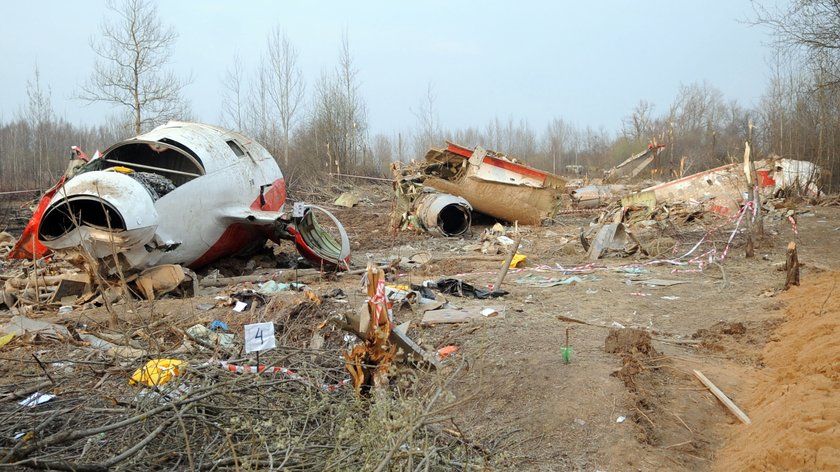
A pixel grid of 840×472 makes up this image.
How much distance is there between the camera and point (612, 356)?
5.95m

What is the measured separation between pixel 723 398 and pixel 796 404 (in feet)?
2.04

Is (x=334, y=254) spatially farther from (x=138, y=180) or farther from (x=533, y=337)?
(x=533, y=337)

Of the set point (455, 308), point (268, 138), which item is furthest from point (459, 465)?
point (268, 138)

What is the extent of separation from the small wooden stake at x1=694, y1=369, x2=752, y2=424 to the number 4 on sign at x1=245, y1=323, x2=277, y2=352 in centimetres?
357

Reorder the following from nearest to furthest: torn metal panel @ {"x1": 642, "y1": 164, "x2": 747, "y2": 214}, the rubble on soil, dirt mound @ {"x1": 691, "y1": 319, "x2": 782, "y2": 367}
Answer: the rubble on soil → dirt mound @ {"x1": 691, "y1": 319, "x2": 782, "y2": 367} → torn metal panel @ {"x1": 642, "y1": 164, "x2": 747, "y2": 214}

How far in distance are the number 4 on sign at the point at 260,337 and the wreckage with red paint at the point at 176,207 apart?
3.15m

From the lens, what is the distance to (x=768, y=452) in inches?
155

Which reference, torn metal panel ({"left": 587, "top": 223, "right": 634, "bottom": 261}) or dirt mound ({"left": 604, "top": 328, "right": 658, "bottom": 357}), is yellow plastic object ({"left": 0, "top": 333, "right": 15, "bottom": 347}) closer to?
dirt mound ({"left": 604, "top": 328, "right": 658, "bottom": 357})

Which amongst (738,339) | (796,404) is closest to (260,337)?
(796,404)

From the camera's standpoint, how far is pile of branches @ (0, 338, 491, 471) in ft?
9.93

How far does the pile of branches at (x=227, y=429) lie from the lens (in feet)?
9.93

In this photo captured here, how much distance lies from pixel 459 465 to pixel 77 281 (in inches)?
287

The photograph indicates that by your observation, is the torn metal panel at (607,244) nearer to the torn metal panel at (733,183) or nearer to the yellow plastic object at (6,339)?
the torn metal panel at (733,183)

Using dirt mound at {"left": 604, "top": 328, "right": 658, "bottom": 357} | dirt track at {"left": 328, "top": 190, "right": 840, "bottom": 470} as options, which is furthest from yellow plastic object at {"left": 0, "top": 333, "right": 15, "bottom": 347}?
dirt mound at {"left": 604, "top": 328, "right": 658, "bottom": 357}
